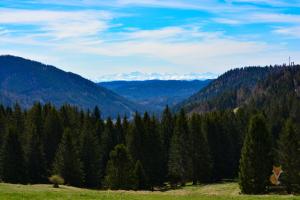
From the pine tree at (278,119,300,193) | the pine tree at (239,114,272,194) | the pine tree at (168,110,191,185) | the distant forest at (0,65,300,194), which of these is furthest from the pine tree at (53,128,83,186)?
the pine tree at (278,119,300,193)

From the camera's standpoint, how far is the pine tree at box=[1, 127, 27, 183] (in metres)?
82.2

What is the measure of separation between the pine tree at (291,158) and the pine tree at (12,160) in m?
43.1

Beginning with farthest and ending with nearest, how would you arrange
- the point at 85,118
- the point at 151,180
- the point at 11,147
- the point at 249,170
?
the point at 85,118, the point at 151,180, the point at 11,147, the point at 249,170

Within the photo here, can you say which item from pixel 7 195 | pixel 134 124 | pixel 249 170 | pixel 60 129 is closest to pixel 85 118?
pixel 60 129

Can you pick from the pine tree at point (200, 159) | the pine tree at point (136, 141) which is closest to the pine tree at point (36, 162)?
the pine tree at point (136, 141)

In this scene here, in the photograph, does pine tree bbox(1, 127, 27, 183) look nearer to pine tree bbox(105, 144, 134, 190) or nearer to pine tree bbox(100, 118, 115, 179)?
pine tree bbox(100, 118, 115, 179)

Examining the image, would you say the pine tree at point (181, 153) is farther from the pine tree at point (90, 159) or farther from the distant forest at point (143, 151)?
the pine tree at point (90, 159)

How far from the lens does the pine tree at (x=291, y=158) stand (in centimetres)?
7000

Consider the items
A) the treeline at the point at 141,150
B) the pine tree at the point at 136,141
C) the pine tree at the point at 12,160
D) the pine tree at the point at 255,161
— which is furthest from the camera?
the pine tree at the point at 136,141

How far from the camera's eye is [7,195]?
34.5 m

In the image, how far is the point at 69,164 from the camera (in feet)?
273

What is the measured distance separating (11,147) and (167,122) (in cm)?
3723

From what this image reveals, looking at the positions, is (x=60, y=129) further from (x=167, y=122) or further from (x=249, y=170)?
(x=249, y=170)

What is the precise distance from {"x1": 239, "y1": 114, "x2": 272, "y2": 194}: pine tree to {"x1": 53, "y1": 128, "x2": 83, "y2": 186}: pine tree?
29075mm
